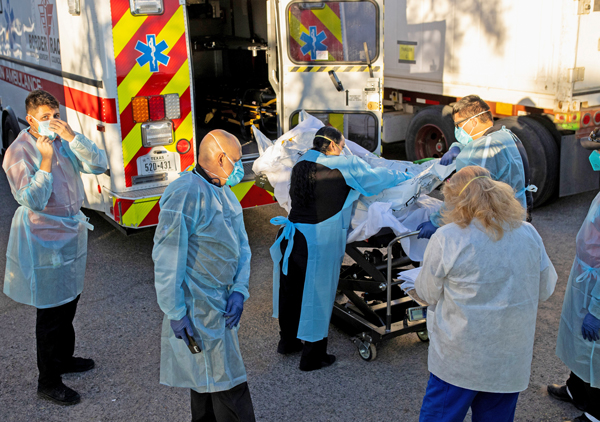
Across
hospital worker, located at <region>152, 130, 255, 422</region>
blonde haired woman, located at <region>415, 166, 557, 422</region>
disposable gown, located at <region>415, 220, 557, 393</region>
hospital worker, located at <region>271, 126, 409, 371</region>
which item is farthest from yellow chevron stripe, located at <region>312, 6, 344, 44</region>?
disposable gown, located at <region>415, 220, 557, 393</region>

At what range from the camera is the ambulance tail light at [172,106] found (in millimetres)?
5125

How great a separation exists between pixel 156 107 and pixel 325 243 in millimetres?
2126

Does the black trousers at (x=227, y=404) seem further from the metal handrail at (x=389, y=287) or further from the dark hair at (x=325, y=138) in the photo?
the dark hair at (x=325, y=138)

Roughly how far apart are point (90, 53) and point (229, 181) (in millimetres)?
2696

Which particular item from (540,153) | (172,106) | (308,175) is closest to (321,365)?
(308,175)

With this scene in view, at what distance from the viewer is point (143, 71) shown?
4.95m

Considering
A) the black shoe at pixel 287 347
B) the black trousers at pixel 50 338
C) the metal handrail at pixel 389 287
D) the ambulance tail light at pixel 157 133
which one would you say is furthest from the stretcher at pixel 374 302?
the ambulance tail light at pixel 157 133

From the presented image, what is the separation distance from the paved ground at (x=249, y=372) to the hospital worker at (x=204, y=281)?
0.75 metres

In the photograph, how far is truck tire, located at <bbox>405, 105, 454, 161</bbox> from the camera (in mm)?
8044

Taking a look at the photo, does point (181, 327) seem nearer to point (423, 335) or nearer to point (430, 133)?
point (423, 335)

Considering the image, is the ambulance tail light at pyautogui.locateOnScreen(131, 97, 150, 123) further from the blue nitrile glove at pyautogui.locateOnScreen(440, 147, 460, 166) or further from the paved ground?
the blue nitrile glove at pyautogui.locateOnScreen(440, 147, 460, 166)

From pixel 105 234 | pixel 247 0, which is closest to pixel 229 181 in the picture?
pixel 105 234

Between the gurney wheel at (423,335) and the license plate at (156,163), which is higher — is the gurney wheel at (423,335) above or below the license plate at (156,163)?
below

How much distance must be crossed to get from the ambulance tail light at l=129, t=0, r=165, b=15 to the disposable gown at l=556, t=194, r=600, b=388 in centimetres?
354
